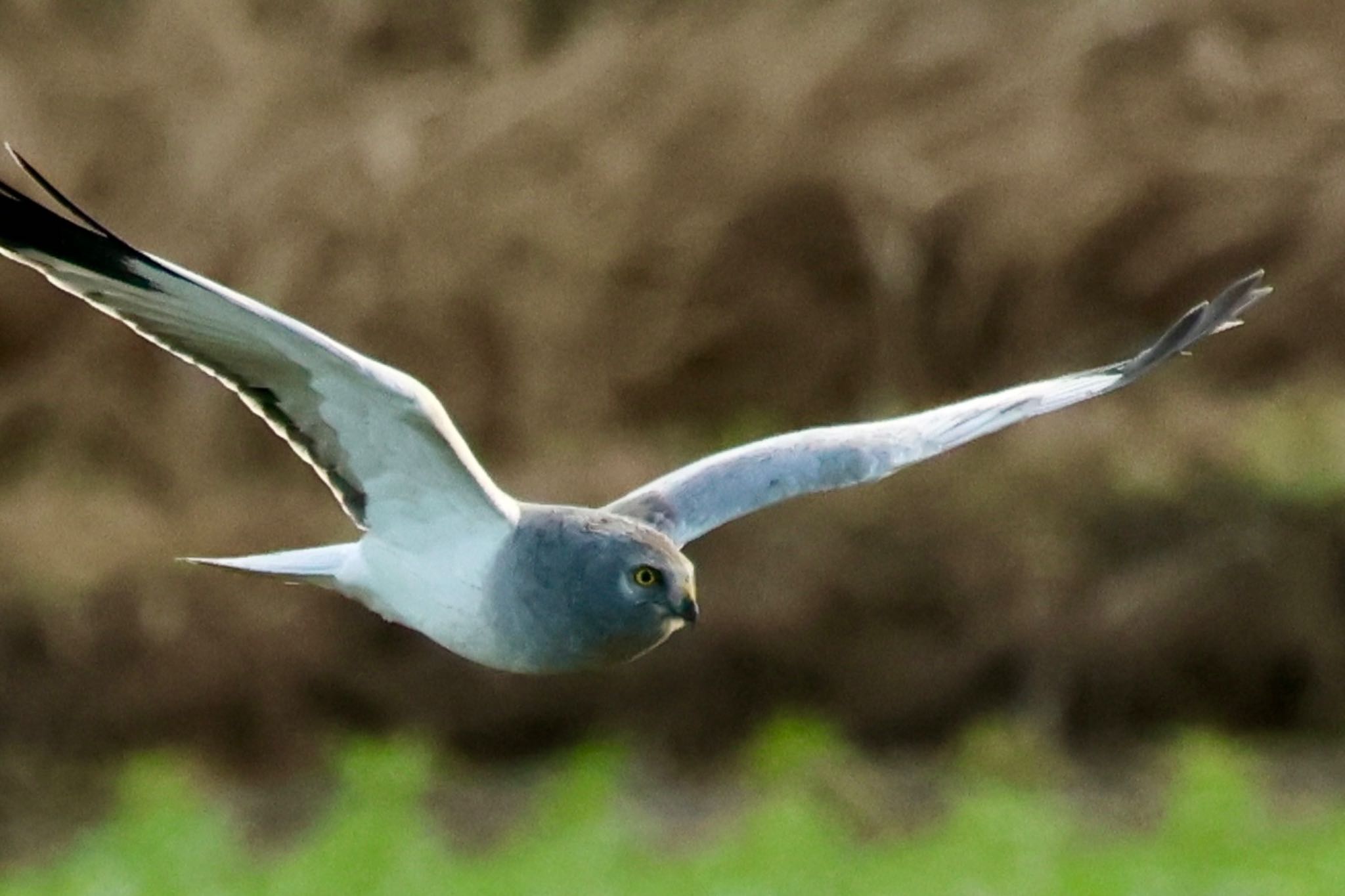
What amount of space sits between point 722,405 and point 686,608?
9.13 m

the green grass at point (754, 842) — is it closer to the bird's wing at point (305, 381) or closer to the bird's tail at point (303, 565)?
the bird's tail at point (303, 565)

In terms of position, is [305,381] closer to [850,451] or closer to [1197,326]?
[850,451]

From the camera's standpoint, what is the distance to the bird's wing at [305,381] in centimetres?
634

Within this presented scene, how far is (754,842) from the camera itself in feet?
41.9

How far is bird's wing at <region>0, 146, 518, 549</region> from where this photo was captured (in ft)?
20.8

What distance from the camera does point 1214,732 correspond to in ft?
44.8

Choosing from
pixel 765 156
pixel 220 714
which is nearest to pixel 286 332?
pixel 220 714

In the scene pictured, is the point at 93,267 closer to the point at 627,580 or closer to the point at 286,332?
the point at 286,332

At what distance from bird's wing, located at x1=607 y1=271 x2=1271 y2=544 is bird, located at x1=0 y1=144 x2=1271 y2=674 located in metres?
0.21

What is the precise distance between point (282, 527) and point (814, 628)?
95.2 inches

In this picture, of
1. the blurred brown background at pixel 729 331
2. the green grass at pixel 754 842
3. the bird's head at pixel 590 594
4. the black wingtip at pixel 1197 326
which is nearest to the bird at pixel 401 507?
the bird's head at pixel 590 594

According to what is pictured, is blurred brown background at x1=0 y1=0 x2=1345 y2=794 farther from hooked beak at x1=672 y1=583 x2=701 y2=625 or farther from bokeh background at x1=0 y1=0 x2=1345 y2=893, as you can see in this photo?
hooked beak at x1=672 y1=583 x2=701 y2=625

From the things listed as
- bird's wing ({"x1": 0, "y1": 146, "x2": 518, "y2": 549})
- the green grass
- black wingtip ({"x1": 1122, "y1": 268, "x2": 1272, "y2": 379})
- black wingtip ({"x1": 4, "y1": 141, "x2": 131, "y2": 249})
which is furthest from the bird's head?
the green grass

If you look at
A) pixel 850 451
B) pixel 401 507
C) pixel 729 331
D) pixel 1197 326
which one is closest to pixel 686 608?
pixel 401 507
